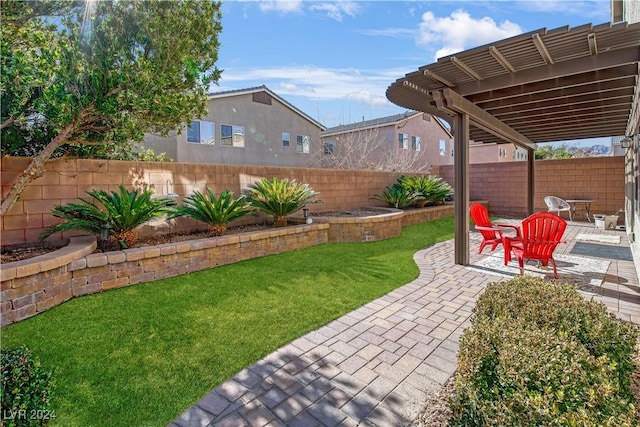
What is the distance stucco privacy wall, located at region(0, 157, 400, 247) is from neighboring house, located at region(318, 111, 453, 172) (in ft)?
38.7

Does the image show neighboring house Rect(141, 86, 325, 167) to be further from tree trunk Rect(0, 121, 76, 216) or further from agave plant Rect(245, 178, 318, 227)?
tree trunk Rect(0, 121, 76, 216)

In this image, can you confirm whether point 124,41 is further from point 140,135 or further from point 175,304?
point 175,304

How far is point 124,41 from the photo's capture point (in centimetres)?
434

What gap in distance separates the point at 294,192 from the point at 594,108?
260 inches

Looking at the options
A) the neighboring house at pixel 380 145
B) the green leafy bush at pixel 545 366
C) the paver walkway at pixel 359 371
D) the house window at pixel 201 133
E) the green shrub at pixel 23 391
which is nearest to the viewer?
the green leafy bush at pixel 545 366

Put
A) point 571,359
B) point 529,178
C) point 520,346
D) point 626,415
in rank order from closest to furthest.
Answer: point 626,415 → point 571,359 → point 520,346 → point 529,178

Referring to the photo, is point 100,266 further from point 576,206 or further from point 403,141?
point 403,141

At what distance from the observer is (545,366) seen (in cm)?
169

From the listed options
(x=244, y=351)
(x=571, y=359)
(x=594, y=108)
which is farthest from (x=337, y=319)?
(x=594, y=108)

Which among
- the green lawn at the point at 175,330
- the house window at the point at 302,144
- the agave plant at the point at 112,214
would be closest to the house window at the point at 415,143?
the house window at the point at 302,144

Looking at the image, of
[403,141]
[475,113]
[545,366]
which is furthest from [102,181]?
[403,141]

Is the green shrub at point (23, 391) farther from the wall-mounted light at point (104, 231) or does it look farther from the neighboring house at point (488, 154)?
the neighboring house at point (488, 154)

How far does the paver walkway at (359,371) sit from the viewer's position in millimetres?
2289

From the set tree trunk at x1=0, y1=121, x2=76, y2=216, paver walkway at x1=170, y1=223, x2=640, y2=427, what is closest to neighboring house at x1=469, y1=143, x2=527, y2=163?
paver walkway at x1=170, y1=223, x2=640, y2=427
